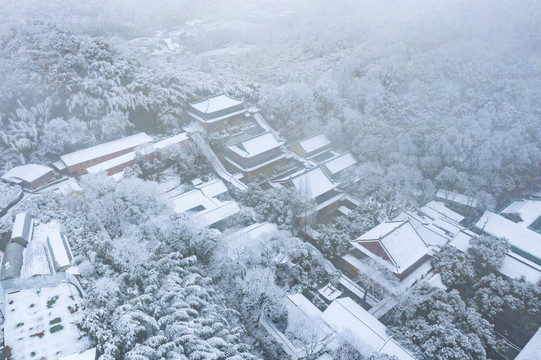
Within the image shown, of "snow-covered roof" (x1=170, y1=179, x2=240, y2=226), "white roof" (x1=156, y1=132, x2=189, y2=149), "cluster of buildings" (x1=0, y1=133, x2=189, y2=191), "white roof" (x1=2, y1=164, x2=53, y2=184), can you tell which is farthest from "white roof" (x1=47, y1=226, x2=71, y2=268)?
"white roof" (x1=156, y1=132, x2=189, y2=149)

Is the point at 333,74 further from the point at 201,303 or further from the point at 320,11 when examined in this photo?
the point at 201,303

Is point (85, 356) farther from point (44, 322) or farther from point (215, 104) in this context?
point (215, 104)

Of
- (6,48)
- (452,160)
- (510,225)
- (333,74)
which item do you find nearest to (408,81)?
(333,74)

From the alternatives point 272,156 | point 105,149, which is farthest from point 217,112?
point 105,149

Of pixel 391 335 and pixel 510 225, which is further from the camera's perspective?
pixel 510 225

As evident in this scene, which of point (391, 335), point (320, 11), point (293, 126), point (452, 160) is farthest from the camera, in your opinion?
point (320, 11)

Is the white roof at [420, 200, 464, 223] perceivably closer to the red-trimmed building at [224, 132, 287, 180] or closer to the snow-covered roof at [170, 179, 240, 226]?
the red-trimmed building at [224, 132, 287, 180]
